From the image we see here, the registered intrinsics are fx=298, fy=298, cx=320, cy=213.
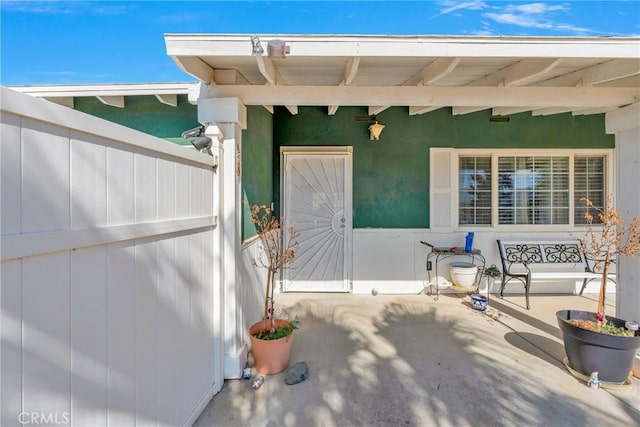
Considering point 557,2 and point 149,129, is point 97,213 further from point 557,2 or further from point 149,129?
point 557,2

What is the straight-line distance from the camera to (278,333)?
2.43 meters

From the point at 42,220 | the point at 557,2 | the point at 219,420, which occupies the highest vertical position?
the point at 557,2

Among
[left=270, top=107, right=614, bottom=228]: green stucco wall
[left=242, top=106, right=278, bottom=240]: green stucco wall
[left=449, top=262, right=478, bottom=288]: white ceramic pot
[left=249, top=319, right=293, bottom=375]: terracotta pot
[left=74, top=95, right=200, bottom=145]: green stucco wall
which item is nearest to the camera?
[left=249, top=319, right=293, bottom=375]: terracotta pot

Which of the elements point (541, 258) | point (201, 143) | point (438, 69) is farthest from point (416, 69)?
point (541, 258)

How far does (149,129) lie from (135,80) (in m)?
0.56

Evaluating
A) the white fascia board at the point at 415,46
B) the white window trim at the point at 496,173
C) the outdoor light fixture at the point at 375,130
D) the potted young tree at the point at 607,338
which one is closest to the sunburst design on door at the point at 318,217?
the outdoor light fixture at the point at 375,130

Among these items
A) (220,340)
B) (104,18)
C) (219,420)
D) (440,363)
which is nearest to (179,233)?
(220,340)

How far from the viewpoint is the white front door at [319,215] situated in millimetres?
4480

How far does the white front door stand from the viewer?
4.48m

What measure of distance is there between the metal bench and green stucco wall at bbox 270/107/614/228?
4.03ft

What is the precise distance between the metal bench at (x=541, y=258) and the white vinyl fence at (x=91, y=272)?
4190 mm

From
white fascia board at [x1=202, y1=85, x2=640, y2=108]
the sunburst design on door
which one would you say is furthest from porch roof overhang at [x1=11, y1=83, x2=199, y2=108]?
the sunburst design on door

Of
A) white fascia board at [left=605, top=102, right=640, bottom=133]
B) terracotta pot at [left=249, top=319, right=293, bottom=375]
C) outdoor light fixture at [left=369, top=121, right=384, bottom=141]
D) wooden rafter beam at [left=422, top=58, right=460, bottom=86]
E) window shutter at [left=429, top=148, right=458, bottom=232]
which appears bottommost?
terracotta pot at [left=249, top=319, right=293, bottom=375]

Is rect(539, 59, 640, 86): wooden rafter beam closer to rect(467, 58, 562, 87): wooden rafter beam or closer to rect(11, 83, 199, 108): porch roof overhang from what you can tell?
rect(467, 58, 562, 87): wooden rafter beam
